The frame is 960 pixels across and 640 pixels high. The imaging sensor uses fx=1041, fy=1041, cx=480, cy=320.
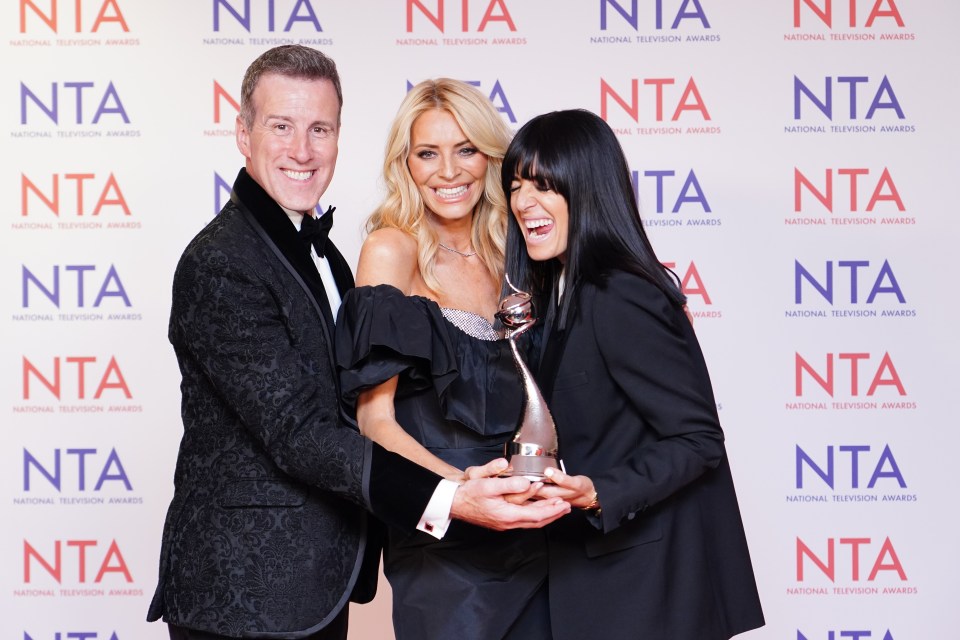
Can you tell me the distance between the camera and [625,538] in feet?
6.51

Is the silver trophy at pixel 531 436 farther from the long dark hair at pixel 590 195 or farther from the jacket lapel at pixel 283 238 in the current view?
the jacket lapel at pixel 283 238

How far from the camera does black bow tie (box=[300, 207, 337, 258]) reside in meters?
2.24

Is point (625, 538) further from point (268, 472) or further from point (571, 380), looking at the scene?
point (268, 472)

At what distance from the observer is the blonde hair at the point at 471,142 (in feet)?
8.12

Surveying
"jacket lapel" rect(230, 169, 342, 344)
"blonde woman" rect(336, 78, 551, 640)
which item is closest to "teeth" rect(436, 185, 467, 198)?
"blonde woman" rect(336, 78, 551, 640)

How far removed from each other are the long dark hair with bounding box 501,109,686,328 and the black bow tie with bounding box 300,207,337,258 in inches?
17.9

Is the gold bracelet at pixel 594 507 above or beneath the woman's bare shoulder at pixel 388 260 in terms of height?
beneath

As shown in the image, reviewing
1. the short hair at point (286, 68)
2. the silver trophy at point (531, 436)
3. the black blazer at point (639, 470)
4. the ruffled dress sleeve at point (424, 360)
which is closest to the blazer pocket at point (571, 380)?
the black blazer at point (639, 470)

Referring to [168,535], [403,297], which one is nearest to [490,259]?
[403,297]

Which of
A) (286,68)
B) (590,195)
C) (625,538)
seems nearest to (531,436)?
(625,538)

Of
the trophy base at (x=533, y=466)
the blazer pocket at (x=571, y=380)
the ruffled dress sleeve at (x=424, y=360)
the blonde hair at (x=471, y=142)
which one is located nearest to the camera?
the trophy base at (x=533, y=466)

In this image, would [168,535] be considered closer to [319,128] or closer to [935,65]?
[319,128]

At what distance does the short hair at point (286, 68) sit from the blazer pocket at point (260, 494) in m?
0.78

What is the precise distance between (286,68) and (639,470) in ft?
3.66
